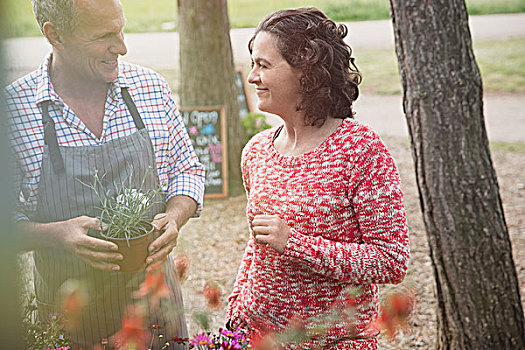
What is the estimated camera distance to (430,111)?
8.93ft

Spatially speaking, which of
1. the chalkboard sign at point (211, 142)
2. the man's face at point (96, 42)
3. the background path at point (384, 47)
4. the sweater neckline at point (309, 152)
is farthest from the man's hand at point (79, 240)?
the background path at point (384, 47)

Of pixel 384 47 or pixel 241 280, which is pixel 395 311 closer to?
pixel 241 280

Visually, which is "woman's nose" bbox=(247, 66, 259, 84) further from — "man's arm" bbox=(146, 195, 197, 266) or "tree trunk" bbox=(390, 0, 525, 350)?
"tree trunk" bbox=(390, 0, 525, 350)

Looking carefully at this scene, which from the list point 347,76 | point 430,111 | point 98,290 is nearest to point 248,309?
point 98,290

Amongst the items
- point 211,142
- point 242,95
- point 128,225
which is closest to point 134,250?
point 128,225

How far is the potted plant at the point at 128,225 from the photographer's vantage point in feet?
4.42

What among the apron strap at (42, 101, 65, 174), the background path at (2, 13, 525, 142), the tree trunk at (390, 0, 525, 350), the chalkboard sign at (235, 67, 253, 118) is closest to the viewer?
the apron strap at (42, 101, 65, 174)

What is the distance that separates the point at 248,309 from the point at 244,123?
16.1 ft

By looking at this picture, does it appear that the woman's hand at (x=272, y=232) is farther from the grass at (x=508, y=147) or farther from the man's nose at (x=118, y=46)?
the grass at (x=508, y=147)

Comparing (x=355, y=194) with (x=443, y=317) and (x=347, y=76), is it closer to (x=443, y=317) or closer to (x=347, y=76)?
(x=347, y=76)

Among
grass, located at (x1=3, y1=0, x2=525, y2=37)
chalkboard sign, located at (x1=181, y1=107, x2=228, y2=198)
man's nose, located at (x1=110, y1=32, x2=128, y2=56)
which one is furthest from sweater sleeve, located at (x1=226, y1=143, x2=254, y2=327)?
grass, located at (x1=3, y1=0, x2=525, y2=37)

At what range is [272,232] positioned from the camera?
4.89ft

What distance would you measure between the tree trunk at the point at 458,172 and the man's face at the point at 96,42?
5.41 feet

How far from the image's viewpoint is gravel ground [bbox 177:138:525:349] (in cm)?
386
